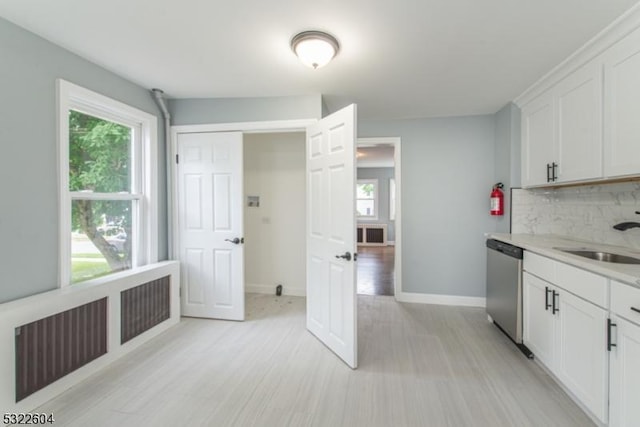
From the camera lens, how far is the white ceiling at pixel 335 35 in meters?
1.63

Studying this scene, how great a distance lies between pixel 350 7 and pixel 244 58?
0.97 meters

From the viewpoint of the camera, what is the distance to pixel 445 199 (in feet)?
11.9

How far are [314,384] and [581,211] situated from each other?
278cm

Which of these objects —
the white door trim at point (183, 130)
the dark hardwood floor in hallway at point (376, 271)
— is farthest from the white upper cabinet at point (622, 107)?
Answer: the dark hardwood floor in hallway at point (376, 271)

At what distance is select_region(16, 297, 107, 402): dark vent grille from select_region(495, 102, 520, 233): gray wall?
405 cm

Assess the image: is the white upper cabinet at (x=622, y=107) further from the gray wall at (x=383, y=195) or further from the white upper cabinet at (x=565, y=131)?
the gray wall at (x=383, y=195)

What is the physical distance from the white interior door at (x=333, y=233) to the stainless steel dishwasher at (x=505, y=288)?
1459mm

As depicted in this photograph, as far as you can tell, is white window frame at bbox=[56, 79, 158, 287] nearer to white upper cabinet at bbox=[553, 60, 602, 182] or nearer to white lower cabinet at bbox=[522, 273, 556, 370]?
white lower cabinet at bbox=[522, 273, 556, 370]

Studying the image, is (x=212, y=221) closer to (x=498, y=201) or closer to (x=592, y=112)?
(x=498, y=201)

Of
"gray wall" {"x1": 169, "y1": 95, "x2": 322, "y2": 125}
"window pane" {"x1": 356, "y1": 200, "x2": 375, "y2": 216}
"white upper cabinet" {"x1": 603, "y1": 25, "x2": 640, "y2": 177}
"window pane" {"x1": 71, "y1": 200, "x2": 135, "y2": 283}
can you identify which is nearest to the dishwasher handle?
"white upper cabinet" {"x1": 603, "y1": 25, "x2": 640, "y2": 177}

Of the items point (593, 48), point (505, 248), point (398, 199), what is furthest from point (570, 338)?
point (398, 199)

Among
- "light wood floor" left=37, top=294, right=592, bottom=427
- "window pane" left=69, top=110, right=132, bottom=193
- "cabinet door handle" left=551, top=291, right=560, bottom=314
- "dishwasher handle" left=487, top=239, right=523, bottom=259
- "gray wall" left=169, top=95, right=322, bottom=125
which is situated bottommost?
"light wood floor" left=37, top=294, right=592, bottom=427

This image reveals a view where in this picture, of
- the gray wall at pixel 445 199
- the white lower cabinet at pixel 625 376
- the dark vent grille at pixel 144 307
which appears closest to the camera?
the white lower cabinet at pixel 625 376

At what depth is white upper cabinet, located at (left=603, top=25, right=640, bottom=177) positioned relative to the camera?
→ 5.58ft
